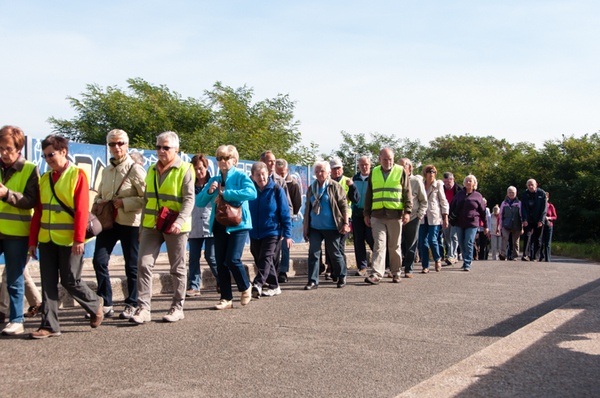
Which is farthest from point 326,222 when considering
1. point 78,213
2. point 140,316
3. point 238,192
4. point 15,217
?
point 15,217

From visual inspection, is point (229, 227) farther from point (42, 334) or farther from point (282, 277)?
point (282, 277)

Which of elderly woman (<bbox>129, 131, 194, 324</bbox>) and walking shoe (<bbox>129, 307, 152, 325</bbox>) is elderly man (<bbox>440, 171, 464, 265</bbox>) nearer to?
elderly woman (<bbox>129, 131, 194, 324</bbox>)

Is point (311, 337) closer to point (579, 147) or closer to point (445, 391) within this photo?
point (445, 391)

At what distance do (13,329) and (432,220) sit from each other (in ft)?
24.1

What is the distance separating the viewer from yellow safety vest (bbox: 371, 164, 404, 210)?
8.38 metres

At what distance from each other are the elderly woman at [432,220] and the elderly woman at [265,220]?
154 inches

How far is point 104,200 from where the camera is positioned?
5656 millimetres

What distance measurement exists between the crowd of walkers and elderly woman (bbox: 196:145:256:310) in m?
0.01

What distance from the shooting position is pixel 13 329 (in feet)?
16.1

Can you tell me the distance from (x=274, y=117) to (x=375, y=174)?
19192 mm

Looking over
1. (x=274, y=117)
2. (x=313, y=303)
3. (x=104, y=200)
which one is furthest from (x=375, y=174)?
(x=274, y=117)

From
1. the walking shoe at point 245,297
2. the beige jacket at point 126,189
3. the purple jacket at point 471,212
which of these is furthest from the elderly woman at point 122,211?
the purple jacket at point 471,212

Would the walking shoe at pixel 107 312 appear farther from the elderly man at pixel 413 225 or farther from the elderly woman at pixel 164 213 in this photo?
the elderly man at pixel 413 225

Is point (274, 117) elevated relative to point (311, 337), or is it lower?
elevated
